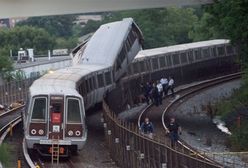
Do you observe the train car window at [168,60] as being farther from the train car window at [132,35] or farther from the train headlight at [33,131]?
the train headlight at [33,131]

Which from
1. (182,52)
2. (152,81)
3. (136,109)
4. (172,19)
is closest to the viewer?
(136,109)

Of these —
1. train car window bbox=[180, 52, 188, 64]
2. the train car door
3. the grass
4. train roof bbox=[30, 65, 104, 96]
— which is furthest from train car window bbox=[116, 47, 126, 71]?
the train car door

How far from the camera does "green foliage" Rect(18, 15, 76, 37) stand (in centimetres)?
14038

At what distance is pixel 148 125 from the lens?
2859 cm

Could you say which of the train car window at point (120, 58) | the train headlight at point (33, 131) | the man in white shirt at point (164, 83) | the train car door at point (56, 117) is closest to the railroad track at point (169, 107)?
the man in white shirt at point (164, 83)

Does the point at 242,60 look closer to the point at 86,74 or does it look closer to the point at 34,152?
the point at 86,74

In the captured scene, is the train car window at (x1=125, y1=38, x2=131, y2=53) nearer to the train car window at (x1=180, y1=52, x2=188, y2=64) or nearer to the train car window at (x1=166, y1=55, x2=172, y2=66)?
the train car window at (x1=166, y1=55, x2=172, y2=66)

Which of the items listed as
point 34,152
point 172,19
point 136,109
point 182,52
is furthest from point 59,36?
point 34,152

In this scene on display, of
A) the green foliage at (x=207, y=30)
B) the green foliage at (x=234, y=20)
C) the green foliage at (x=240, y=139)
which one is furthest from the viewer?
the green foliage at (x=207, y=30)

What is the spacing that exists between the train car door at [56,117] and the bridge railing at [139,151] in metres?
1.73

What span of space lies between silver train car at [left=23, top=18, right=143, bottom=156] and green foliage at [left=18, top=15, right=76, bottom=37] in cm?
9949

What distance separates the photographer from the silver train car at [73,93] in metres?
27.0

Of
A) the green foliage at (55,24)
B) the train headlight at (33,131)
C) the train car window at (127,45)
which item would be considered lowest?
the green foliage at (55,24)

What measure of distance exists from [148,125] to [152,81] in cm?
1796
